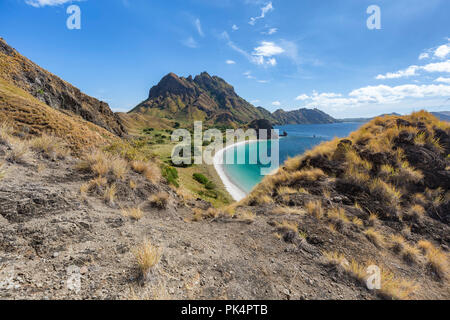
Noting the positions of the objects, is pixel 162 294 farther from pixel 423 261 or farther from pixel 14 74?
pixel 14 74

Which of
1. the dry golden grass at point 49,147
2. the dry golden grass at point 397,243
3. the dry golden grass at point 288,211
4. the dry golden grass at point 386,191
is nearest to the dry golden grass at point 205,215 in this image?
the dry golden grass at point 288,211

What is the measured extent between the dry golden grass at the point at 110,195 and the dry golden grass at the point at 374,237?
811 cm

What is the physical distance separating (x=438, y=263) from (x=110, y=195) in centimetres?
944

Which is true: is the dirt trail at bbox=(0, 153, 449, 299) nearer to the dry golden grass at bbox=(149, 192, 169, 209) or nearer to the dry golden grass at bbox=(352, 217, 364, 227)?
the dry golden grass at bbox=(149, 192, 169, 209)

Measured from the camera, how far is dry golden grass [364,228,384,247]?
4.92 meters

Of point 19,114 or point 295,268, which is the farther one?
point 19,114

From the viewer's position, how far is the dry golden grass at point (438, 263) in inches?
162

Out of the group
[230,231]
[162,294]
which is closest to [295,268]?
[230,231]

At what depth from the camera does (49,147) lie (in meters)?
7.04

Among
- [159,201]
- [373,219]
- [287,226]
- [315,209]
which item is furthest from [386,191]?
[159,201]

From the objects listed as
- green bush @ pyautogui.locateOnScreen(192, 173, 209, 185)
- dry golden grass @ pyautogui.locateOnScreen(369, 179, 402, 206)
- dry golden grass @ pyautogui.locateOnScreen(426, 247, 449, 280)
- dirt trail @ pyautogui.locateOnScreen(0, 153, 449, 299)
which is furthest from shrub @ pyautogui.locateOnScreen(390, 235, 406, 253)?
green bush @ pyautogui.locateOnScreen(192, 173, 209, 185)

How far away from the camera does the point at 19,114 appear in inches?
310

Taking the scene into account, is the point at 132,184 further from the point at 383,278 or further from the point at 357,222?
the point at 357,222
